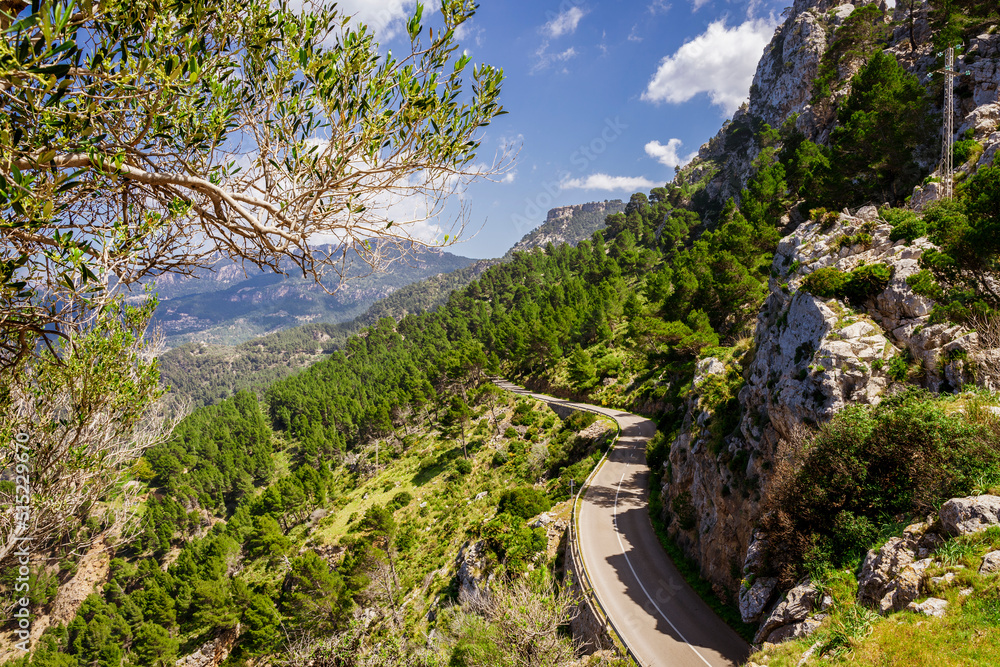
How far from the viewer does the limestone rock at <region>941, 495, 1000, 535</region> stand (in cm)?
747

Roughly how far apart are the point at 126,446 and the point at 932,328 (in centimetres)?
2065

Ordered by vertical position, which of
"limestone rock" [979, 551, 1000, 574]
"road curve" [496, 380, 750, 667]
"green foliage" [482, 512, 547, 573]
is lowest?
"green foliage" [482, 512, 547, 573]

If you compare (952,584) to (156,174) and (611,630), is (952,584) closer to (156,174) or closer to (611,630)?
(611,630)

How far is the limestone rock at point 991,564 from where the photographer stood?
6672 millimetres

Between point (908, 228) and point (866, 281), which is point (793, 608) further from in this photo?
point (908, 228)

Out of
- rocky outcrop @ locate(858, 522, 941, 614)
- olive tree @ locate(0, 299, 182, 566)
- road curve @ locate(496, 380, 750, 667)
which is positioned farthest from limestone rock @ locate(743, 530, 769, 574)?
olive tree @ locate(0, 299, 182, 566)

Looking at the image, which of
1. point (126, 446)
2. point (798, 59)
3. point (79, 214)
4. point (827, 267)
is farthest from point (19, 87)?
point (798, 59)

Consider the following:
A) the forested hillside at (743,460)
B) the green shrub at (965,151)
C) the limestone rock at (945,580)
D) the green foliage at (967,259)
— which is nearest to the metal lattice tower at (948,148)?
the green shrub at (965,151)

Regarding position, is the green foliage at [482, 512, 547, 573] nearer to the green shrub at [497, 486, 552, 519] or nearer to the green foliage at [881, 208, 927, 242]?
the green shrub at [497, 486, 552, 519]

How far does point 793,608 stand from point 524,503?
1704 cm

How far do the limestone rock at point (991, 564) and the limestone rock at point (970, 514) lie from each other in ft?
2.31

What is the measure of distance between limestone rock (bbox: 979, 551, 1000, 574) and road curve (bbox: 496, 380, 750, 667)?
8924 mm

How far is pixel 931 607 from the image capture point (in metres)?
6.91

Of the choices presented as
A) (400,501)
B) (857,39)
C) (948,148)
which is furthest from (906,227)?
(857,39)
